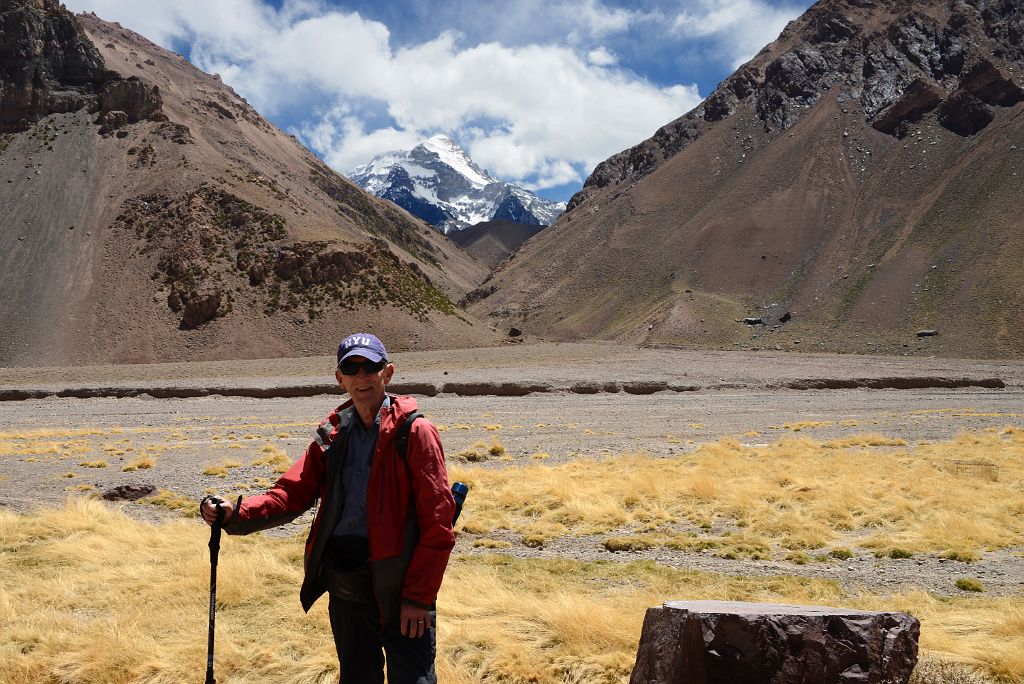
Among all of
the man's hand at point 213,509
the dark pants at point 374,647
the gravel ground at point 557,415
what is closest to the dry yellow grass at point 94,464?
the gravel ground at point 557,415

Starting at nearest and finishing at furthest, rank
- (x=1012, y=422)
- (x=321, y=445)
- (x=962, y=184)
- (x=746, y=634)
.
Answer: (x=321, y=445)
(x=746, y=634)
(x=1012, y=422)
(x=962, y=184)

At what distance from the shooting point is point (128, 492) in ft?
42.6

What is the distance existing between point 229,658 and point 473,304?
11282cm

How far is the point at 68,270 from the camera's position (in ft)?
209

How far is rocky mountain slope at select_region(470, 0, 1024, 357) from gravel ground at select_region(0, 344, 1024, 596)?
17.3m

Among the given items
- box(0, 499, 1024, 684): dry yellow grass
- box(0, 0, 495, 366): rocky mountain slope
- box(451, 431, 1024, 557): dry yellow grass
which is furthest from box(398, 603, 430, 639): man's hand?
box(0, 0, 495, 366): rocky mountain slope

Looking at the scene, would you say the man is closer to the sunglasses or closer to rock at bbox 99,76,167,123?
the sunglasses

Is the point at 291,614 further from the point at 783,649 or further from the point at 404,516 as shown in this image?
the point at 783,649

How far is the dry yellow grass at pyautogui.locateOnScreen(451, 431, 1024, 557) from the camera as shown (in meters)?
10.2

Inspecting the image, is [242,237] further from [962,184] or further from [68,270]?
[962,184]

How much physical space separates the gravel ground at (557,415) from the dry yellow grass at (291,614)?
123 centimetres

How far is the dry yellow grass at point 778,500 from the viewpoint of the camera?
10250 mm

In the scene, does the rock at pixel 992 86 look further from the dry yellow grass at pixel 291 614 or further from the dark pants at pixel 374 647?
the dark pants at pixel 374 647

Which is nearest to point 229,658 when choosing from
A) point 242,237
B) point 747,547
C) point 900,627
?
point 900,627
